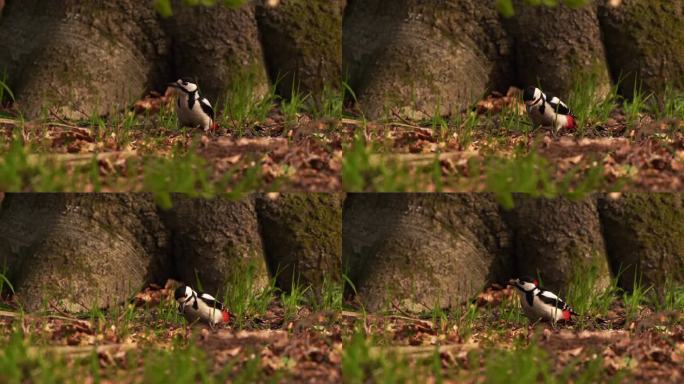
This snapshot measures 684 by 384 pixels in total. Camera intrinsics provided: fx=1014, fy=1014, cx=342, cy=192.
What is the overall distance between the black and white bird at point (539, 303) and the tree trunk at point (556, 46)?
167cm

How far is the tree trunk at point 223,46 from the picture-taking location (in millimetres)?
7527

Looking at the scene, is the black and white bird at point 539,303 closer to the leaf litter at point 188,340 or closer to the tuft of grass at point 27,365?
the leaf litter at point 188,340

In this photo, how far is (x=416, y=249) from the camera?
7348 mm

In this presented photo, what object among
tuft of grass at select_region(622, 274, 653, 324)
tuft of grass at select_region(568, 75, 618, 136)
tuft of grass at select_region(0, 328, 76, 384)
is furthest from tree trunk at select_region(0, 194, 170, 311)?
tuft of grass at select_region(622, 274, 653, 324)

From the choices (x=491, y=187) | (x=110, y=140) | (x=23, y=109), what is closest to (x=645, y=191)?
(x=491, y=187)

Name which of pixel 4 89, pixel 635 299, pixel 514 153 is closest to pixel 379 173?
pixel 514 153

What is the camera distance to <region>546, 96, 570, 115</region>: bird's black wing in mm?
7305

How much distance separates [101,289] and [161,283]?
449 mm

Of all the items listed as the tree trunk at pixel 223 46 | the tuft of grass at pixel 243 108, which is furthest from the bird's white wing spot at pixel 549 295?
the tree trunk at pixel 223 46

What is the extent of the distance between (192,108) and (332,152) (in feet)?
3.36

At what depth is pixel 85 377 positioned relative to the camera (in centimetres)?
612

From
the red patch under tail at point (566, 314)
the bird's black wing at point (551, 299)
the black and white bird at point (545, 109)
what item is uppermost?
the black and white bird at point (545, 109)

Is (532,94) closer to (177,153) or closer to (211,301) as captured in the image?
(177,153)

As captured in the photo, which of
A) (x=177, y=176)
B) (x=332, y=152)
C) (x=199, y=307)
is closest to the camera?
(x=177, y=176)
